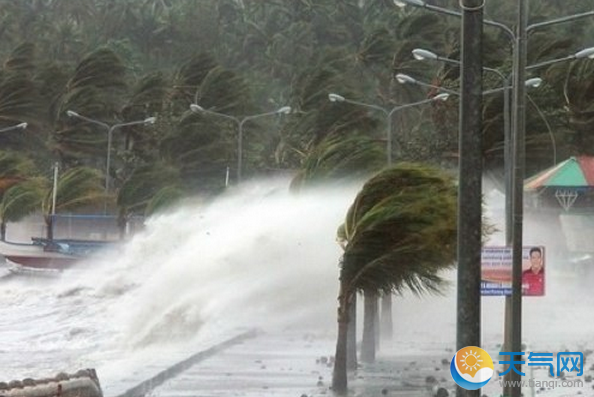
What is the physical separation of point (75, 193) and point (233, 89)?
136ft

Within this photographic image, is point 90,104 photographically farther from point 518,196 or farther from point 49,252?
point 518,196

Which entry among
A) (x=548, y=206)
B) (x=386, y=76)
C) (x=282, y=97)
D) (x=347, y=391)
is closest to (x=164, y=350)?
(x=347, y=391)

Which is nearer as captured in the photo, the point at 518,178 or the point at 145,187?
the point at 518,178

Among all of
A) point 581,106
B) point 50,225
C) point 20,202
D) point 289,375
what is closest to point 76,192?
point 20,202

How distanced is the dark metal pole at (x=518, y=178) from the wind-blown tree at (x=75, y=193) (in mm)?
52192

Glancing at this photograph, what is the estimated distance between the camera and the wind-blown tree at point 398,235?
16359 mm

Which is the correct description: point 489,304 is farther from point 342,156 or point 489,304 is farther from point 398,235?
point 398,235

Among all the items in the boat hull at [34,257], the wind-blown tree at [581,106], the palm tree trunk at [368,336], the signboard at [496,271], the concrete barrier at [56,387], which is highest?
the wind-blown tree at [581,106]

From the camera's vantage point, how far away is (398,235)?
16625 mm

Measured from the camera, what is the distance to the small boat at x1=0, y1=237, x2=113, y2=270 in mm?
57000

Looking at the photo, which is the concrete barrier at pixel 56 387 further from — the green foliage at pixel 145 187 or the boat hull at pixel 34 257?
the green foliage at pixel 145 187

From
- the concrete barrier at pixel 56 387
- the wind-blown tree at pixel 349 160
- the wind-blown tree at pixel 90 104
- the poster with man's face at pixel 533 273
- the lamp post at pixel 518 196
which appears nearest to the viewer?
the concrete barrier at pixel 56 387

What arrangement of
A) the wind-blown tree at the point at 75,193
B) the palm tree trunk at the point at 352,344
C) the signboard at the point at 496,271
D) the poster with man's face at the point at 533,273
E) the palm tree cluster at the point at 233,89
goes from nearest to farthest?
the signboard at the point at 496,271 < the poster with man's face at the point at 533,273 < the palm tree trunk at the point at 352,344 < the palm tree cluster at the point at 233,89 < the wind-blown tree at the point at 75,193

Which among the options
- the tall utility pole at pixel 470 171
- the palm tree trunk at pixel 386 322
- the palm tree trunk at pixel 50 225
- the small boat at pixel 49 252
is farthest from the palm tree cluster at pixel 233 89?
the tall utility pole at pixel 470 171
